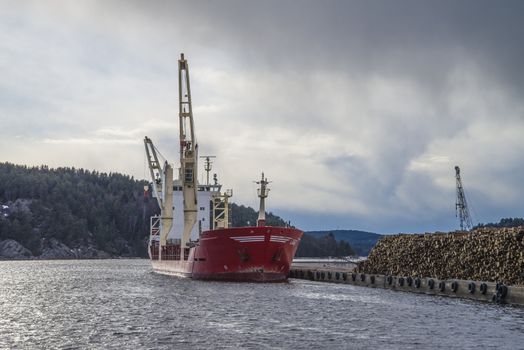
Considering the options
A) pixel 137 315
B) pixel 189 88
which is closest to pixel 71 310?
pixel 137 315

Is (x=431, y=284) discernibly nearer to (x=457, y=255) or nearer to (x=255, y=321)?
(x=457, y=255)

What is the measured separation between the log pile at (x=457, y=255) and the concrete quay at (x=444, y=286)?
4.76 feet

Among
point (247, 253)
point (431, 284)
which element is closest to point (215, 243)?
point (247, 253)

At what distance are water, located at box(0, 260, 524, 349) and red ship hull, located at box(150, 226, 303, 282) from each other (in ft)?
15.3

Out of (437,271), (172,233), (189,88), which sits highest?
(189,88)

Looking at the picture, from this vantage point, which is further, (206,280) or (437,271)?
(206,280)

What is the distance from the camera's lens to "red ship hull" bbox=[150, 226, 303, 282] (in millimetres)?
56438

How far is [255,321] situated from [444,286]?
55.6 feet

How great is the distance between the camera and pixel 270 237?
5650 centimetres

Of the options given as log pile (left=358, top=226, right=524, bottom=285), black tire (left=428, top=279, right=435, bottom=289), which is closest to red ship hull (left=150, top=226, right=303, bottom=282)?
log pile (left=358, top=226, right=524, bottom=285)

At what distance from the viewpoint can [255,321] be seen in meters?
34.7

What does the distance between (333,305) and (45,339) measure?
1941 cm

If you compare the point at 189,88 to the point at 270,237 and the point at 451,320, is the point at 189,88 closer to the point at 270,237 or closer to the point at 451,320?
the point at 270,237

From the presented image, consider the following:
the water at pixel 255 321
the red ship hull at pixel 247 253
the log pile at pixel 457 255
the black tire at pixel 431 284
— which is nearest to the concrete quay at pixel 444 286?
the black tire at pixel 431 284
